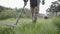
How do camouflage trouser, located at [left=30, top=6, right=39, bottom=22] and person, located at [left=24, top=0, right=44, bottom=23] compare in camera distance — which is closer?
person, located at [left=24, top=0, right=44, bottom=23]

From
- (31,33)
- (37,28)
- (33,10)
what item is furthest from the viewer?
(33,10)

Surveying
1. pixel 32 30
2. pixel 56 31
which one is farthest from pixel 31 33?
pixel 56 31

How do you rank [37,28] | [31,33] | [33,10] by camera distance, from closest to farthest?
[31,33]
[37,28]
[33,10]

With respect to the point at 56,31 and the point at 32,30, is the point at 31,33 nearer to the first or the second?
the point at 32,30

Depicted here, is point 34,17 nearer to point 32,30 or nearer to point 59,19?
point 59,19

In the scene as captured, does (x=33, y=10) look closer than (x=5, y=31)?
No

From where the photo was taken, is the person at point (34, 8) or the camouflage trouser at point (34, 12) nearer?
the person at point (34, 8)

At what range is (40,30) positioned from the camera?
172 centimetres

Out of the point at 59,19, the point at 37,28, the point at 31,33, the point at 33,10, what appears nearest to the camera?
the point at 31,33

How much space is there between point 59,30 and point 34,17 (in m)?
0.50

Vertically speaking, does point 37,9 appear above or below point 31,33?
above

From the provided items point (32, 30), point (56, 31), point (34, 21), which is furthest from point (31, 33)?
point (34, 21)

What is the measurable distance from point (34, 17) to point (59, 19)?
296 millimetres

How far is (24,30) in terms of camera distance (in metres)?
1.82
